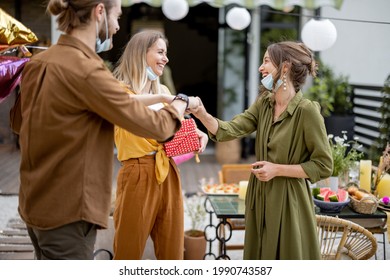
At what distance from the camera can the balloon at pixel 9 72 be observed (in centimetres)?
191

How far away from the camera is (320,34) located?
339cm

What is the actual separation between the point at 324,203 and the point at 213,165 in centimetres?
447

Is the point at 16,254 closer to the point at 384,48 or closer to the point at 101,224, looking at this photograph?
the point at 101,224

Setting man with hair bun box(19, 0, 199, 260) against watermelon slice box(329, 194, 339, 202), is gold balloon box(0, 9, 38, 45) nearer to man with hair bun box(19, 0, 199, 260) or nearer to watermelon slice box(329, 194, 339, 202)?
man with hair bun box(19, 0, 199, 260)

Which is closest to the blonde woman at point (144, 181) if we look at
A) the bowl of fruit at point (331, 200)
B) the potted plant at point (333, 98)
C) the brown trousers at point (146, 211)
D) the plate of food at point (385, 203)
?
the brown trousers at point (146, 211)

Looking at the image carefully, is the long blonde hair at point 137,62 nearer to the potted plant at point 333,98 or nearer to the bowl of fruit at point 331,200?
the bowl of fruit at point 331,200

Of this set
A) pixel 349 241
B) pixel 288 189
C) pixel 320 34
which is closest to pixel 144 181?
pixel 288 189

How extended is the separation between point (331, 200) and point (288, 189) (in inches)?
30.9

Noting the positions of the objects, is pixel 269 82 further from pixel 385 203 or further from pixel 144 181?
pixel 385 203

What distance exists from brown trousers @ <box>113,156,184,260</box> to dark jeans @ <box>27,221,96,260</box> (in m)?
0.72

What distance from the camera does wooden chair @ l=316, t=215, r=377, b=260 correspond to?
2.21 m

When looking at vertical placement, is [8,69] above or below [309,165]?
above

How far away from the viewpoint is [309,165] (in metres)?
1.88
